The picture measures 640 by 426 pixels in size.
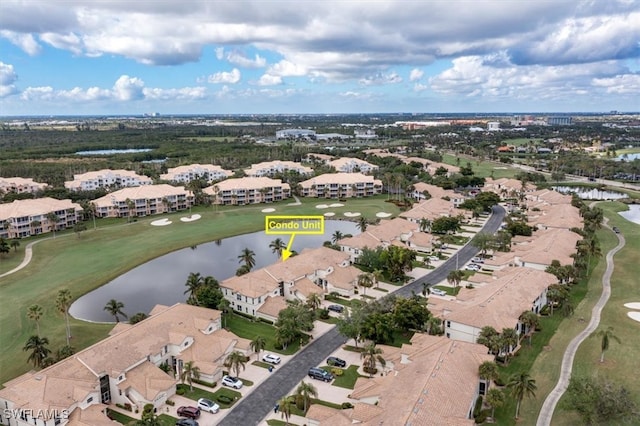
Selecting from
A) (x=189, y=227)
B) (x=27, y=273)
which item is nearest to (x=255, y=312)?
(x=27, y=273)

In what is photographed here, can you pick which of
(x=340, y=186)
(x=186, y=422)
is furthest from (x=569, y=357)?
(x=340, y=186)

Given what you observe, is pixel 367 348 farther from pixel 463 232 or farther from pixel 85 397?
pixel 463 232

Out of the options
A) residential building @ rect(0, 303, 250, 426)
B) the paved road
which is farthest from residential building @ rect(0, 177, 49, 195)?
the paved road

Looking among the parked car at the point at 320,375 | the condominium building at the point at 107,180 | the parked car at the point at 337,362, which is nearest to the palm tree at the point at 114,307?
the parked car at the point at 320,375

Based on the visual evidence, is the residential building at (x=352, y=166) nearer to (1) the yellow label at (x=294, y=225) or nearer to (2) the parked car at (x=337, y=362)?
(1) the yellow label at (x=294, y=225)

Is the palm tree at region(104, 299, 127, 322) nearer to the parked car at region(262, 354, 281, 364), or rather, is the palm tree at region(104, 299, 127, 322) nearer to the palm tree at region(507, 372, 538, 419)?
the parked car at region(262, 354, 281, 364)
